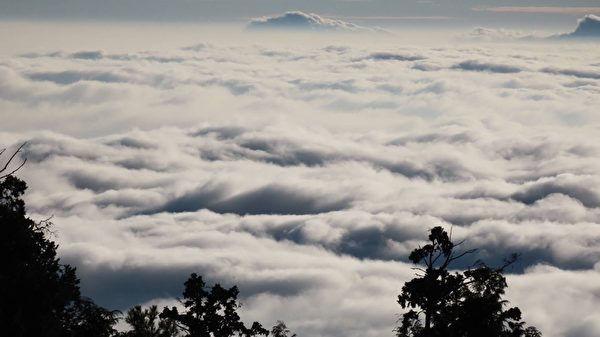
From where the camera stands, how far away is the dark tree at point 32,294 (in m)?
24.2

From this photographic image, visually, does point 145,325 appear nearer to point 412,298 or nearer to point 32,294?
point 32,294

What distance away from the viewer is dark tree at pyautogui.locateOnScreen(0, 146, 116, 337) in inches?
953

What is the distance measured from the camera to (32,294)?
2531 centimetres

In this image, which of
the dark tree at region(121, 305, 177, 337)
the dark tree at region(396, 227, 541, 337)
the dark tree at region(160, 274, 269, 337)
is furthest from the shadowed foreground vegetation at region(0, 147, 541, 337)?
the dark tree at region(121, 305, 177, 337)

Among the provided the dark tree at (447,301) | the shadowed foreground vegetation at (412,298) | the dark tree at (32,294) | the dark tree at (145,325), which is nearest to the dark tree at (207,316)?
the dark tree at (32,294)

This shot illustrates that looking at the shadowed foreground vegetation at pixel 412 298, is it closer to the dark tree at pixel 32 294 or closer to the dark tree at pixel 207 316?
the dark tree at pixel 32 294

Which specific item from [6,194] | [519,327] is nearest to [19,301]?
[6,194]

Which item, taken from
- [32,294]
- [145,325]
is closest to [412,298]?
[32,294]

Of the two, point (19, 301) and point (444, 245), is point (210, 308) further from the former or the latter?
point (444, 245)

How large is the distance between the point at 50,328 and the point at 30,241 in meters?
7.74

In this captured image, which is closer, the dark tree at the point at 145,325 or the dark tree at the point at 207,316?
the dark tree at the point at 207,316

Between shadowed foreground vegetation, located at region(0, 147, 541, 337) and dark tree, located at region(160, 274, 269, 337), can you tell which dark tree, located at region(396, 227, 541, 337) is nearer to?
shadowed foreground vegetation, located at region(0, 147, 541, 337)

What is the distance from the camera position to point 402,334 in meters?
29.3

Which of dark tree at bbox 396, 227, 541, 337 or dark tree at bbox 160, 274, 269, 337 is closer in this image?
dark tree at bbox 396, 227, 541, 337
